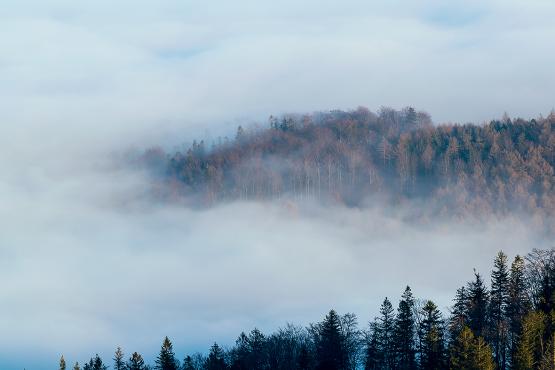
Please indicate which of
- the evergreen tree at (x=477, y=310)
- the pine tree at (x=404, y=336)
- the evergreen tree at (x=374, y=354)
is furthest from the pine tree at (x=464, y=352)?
the evergreen tree at (x=374, y=354)

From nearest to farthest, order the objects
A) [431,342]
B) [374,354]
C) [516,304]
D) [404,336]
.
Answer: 1. [431,342]
2. [516,304]
3. [404,336]
4. [374,354]

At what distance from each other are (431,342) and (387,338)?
36.0ft

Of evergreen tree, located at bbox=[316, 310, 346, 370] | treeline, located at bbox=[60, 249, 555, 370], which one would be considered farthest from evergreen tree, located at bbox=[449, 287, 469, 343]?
evergreen tree, located at bbox=[316, 310, 346, 370]

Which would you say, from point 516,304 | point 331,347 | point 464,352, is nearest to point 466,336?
point 464,352

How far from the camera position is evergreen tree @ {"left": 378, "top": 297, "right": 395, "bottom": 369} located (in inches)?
4564

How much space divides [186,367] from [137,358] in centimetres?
831

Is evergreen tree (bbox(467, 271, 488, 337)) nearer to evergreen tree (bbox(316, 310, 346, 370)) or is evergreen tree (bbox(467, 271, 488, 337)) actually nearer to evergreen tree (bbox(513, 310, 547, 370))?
evergreen tree (bbox(513, 310, 547, 370))

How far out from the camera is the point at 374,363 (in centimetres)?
11706

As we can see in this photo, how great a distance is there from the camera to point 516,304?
4264 inches

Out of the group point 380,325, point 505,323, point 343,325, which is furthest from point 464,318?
point 343,325

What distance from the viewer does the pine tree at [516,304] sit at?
104 meters

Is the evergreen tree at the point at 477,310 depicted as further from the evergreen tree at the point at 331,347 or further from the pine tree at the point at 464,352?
the evergreen tree at the point at 331,347

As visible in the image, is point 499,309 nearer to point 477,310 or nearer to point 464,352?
point 477,310

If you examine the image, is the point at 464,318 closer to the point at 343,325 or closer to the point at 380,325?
the point at 380,325
